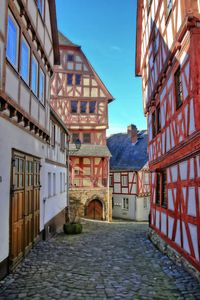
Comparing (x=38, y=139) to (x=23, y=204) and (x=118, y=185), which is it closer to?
(x=23, y=204)

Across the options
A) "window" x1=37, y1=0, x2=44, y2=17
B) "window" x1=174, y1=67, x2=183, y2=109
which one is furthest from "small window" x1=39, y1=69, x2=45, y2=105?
"window" x1=174, y1=67, x2=183, y2=109

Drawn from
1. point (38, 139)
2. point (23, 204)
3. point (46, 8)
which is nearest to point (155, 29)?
point (46, 8)

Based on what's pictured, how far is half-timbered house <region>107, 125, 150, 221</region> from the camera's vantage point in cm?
2769

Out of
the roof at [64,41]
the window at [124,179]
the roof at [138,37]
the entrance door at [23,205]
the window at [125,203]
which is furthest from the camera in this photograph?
the window at [124,179]

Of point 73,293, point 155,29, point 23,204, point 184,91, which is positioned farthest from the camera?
point 155,29

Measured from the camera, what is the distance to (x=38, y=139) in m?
10.4

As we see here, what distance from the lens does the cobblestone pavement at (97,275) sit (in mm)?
5973

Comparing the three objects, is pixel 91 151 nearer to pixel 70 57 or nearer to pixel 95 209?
pixel 95 209

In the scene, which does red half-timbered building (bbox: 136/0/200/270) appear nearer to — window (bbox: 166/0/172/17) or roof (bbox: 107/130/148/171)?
window (bbox: 166/0/172/17)

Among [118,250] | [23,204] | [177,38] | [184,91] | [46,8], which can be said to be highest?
[46,8]

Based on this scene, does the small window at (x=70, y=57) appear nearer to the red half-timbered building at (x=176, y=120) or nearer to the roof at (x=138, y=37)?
the roof at (x=138, y=37)

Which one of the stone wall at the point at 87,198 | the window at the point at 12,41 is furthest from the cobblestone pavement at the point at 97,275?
the stone wall at the point at 87,198

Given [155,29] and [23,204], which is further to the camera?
[155,29]

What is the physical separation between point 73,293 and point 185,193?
12.8 feet
